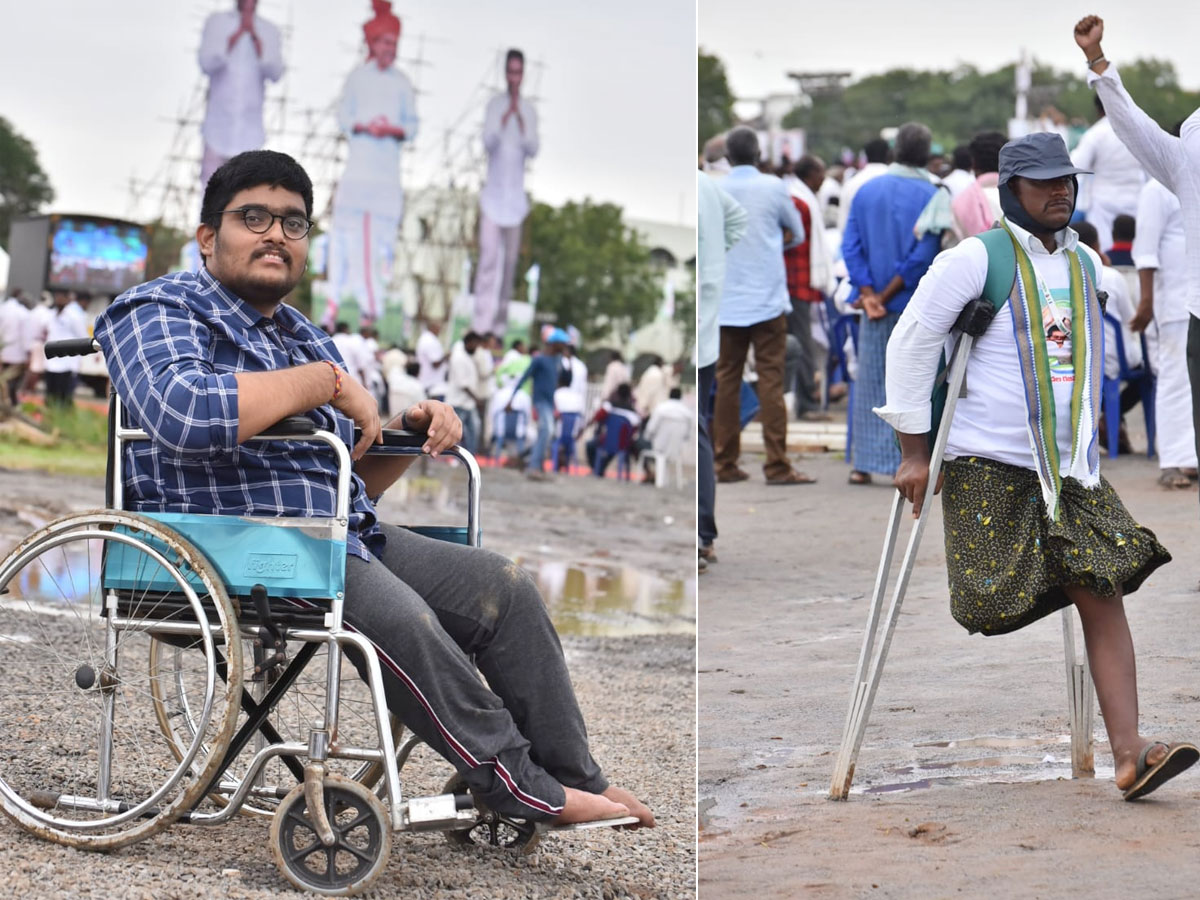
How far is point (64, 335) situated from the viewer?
2166cm

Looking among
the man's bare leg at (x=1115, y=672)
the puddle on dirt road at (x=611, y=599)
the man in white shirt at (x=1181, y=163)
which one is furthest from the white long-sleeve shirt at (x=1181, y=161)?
the puddle on dirt road at (x=611, y=599)

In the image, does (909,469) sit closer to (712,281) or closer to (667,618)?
(712,281)

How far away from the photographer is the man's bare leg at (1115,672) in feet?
13.3

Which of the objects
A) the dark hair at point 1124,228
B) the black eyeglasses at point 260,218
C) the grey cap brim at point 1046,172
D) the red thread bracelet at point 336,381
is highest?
the dark hair at point 1124,228

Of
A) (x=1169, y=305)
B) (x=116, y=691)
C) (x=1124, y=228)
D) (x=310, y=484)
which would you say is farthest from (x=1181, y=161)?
(x=1124, y=228)

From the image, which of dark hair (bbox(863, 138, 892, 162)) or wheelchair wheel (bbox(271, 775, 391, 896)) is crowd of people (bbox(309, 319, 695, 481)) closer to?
dark hair (bbox(863, 138, 892, 162))

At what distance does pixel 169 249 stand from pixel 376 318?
17.1 ft

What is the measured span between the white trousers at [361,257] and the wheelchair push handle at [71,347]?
20.5 meters

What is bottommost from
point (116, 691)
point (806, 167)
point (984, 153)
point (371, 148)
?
point (116, 691)

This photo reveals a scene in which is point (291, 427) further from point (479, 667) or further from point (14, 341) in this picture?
point (14, 341)

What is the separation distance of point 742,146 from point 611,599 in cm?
279

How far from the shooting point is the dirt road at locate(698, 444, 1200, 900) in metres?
3.65

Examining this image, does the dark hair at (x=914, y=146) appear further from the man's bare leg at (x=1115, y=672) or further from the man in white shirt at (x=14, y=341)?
the man in white shirt at (x=14, y=341)

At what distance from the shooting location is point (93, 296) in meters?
27.9
